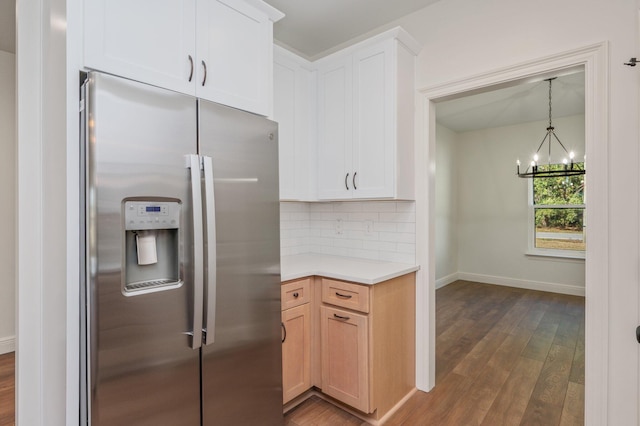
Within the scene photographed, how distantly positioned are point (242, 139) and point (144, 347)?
100 cm

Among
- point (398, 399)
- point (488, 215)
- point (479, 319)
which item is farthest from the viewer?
point (488, 215)

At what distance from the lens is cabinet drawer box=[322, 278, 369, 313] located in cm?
199

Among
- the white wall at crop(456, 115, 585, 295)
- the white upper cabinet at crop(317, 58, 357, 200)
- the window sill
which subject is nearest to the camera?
the white upper cabinet at crop(317, 58, 357, 200)

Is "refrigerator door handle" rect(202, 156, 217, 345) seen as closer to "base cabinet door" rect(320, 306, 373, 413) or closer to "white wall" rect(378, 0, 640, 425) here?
"base cabinet door" rect(320, 306, 373, 413)

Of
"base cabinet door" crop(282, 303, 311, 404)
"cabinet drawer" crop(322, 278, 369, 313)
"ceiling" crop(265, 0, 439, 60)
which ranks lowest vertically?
"base cabinet door" crop(282, 303, 311, 404)

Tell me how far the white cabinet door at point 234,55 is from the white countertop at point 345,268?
105 centimetres

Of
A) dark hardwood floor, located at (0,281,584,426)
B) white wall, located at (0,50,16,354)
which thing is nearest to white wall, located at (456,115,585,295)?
dark hardwood floor, located at (0,281,584,426)

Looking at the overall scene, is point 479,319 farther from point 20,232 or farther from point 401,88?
point 20,232

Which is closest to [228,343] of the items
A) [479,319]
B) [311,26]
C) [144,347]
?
[144,347]

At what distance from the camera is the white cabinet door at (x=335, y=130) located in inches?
96.0

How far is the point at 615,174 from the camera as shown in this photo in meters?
1.68

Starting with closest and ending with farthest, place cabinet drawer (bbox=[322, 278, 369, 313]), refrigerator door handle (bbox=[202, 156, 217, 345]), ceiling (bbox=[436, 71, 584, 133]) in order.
→ refrigerator door handle (bbox=[202, 156, 217, 345])
cabinet drawer (bbox=[322, 278, 369, 313])
ceiling (bbox=[436, 71, 584, 133])

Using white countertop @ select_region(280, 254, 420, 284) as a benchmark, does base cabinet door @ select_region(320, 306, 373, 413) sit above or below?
below

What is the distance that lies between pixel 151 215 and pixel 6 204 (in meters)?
2.88
